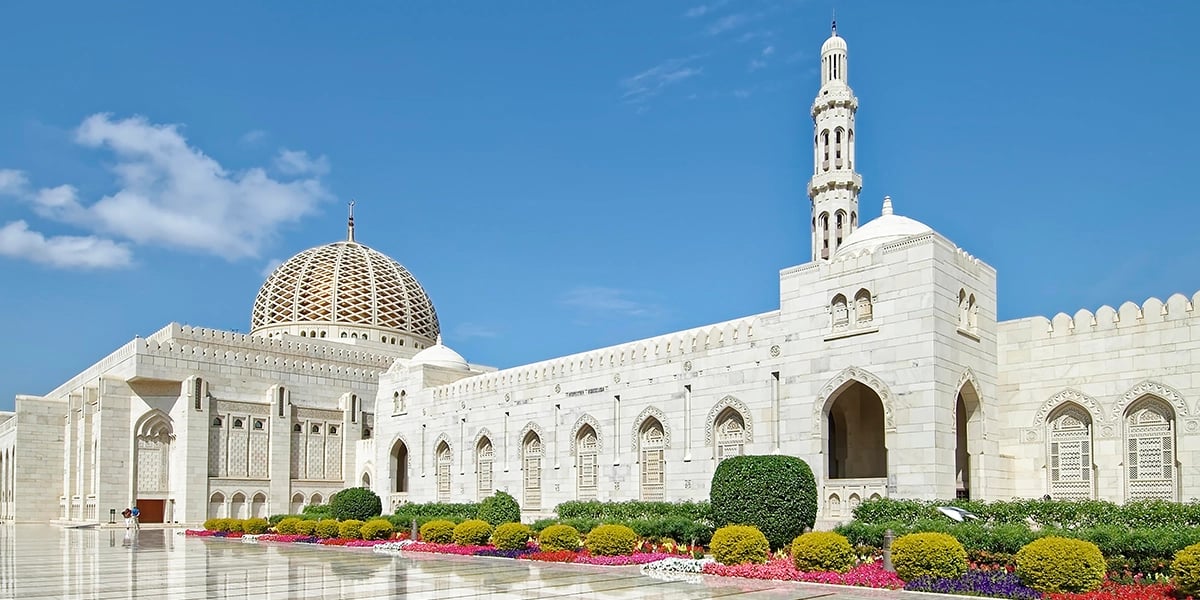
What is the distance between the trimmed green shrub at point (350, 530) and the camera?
25.4 metres

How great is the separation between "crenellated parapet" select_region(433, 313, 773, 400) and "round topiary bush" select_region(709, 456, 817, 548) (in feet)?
20.6

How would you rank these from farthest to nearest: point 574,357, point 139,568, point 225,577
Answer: point 574,357 → point 139,568 → point 225,577

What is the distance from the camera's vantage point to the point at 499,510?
2411cm

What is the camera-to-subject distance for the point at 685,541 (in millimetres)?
20562

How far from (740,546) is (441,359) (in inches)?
954

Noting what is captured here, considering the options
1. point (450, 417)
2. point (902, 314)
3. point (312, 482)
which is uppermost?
point (902, 314)

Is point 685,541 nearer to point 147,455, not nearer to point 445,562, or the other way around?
point 445,562

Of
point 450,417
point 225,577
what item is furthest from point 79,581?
point 450,417

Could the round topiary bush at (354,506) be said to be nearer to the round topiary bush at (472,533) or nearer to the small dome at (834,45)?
the round topiary bush at (472,533)

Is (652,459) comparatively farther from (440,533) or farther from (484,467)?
(484,467)

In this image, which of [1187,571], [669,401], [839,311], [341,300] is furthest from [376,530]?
[341,300]

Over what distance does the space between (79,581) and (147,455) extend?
2508 centimetres

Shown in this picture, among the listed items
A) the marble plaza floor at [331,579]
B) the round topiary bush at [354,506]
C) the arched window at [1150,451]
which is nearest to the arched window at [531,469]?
the round topiary bush at [354,506]

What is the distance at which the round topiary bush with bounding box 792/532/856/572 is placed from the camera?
15.9 meters
